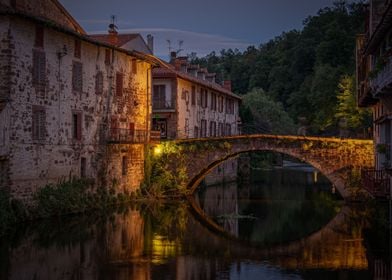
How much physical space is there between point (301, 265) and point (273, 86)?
285ft

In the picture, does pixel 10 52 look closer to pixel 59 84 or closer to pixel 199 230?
pixel 59 84

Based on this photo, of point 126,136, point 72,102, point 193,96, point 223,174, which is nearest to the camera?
point 72,102

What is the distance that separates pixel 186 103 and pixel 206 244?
27.4 m

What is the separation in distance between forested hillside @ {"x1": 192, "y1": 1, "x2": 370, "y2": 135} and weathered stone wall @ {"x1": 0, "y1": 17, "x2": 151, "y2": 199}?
21.9 meters

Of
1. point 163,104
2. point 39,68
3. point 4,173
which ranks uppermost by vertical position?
point 39,68

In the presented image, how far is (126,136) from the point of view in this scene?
42844 mm

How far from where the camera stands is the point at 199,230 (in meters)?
31.4

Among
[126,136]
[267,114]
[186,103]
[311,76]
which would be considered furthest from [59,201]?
[311,76]

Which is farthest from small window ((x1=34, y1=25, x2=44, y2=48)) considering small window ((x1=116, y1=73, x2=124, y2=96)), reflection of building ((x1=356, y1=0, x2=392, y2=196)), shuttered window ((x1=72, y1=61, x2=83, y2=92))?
reflection of building ((x1=356, y1=0, x2=392, y2=196))

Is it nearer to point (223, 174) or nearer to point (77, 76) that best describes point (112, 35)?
point (77, 76)

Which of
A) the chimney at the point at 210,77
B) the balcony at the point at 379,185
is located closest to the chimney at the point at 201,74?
the chimney at the point at 210,77

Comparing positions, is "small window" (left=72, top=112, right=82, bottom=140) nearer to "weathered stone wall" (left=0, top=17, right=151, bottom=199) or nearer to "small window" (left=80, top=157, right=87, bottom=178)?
"weathered stone wall" (left=0, top=17, right=151, bottom=199)

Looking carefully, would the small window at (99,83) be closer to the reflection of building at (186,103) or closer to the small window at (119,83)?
the small window at (119,83)

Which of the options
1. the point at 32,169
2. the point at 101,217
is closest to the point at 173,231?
the point at 101,217
